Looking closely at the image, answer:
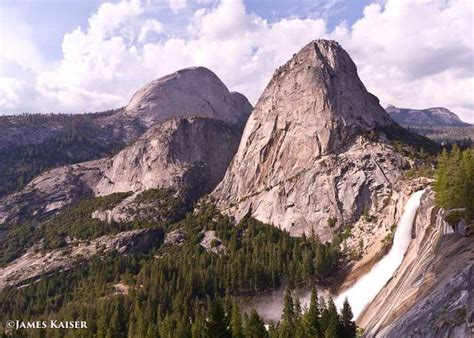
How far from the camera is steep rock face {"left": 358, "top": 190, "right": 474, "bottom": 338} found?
41.7 metres

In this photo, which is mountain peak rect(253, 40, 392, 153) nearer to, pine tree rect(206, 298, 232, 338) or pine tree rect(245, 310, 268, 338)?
pine tree rect(245, 310, 268, 338)

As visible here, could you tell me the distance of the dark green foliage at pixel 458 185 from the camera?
65369 millimetres

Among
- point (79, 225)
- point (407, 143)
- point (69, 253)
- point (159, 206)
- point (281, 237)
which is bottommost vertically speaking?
point (281, 237)

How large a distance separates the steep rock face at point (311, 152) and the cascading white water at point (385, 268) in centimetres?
2719

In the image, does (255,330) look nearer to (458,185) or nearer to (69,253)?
(458,185)

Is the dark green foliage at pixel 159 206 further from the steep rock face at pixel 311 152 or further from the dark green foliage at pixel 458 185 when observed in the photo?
the dark green foliage at pixel 458 185

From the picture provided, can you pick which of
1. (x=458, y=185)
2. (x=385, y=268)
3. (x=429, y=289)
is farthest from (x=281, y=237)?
(x=429, y=289)

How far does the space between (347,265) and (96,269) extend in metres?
74.2

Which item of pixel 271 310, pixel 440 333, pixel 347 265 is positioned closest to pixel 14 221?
pixel 271 310

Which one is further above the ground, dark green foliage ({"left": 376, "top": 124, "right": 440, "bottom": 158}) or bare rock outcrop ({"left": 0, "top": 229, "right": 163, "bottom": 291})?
dark green foliage ({"left": 376, "top": 124, "right": 440, "bottom": 158})

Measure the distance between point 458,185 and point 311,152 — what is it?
246 feet

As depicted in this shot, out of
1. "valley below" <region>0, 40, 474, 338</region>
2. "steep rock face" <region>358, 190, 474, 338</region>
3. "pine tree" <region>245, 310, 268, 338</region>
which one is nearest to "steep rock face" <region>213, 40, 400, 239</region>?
"valley below" <region>0, 40, 474, 338</region>

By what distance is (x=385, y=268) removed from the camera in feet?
285

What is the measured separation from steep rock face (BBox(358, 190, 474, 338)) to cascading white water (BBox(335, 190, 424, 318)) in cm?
327
